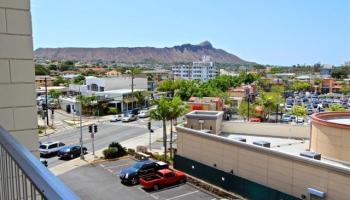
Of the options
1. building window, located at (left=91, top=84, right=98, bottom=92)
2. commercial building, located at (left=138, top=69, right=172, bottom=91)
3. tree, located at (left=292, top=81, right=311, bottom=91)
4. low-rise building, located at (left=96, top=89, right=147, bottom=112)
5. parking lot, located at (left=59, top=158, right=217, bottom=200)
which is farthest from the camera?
tree, located at (left=292, top=81, right=311, bottom=91)

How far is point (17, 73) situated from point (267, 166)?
1447 cm

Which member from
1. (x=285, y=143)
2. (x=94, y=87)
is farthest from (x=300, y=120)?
(x=94, y=87)

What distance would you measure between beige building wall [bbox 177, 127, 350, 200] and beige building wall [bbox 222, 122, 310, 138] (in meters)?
4.40

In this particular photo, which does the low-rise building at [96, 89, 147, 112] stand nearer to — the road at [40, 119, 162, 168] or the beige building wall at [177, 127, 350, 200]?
the road at [40, 119, 162, 168]

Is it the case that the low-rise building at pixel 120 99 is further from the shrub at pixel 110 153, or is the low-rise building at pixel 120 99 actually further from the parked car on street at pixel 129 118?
the shrub at pixel 110 153

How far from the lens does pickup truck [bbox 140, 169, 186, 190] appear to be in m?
18.2

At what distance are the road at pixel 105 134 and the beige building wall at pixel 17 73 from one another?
80.2 feet

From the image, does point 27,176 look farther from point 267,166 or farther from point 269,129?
point 269,129

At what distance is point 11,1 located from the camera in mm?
3695

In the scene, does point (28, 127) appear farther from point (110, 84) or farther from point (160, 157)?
point (110, 84)

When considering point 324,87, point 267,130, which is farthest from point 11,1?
point 324,87

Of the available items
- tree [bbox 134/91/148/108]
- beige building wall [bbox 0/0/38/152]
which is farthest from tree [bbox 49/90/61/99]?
beige building wall [bbox 0/0/38/152]

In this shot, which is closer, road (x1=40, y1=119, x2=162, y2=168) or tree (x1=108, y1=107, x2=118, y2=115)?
road (x1=40, y1=119, x2=162, y2=168)

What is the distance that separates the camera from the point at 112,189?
18.2 m
